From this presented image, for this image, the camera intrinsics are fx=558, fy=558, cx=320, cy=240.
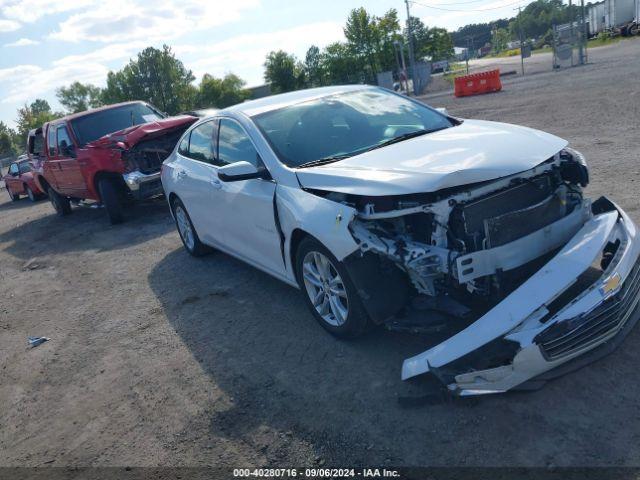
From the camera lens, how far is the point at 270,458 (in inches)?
120

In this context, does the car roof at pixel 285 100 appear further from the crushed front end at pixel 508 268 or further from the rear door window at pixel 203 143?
the crushed front end at pixel 508 268

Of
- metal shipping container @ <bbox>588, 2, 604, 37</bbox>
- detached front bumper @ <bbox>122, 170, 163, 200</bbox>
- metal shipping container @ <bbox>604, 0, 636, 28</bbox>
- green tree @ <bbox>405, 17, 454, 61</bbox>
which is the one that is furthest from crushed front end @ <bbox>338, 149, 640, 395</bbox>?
green tree @ <bbox>405, 17, 454, 61</bbox>

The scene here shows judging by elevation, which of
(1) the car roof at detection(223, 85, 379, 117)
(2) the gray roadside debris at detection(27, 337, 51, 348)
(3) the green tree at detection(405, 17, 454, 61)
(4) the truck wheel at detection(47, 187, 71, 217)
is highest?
(3) the green tree at detection(405, 17, 454, 61)

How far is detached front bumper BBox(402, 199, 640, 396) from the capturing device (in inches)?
115

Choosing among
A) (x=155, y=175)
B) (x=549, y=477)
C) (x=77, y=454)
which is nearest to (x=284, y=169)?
(x=77, y=454)

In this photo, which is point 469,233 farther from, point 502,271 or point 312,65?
point 312,65

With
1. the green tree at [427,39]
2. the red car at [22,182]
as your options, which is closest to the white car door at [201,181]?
the red car at [22,182]

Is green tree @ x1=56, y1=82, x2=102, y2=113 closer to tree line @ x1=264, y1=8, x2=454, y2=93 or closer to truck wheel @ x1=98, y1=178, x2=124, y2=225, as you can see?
tree line @ x1=264, y1=8, x2=454, y2=93

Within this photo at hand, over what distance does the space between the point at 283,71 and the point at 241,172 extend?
226 feet

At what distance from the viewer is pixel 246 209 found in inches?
191

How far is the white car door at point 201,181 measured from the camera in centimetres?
560

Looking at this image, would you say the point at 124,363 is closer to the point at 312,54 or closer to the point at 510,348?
the point at 510,348

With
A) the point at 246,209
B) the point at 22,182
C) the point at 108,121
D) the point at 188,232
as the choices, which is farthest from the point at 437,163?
the point at 22,182

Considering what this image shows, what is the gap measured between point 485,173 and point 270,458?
2.07 m
